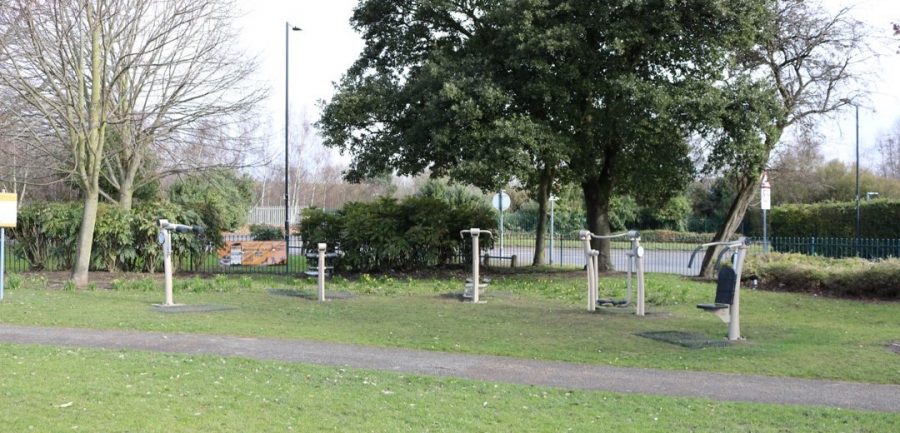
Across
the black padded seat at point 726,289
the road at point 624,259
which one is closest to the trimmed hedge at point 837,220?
the road at point 624,259

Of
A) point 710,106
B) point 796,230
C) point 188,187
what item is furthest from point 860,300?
point 188,187

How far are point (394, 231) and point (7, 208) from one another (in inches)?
376

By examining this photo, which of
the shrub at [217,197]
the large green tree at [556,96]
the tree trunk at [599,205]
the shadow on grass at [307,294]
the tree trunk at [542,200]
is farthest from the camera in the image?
the shrub at [217,197]

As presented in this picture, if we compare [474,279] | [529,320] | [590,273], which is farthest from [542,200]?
[529,320]

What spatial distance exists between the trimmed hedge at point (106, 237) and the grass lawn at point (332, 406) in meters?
14.7

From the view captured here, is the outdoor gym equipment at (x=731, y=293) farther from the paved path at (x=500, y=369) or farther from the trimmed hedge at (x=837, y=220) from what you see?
the trimmed hedge at (x=837, y=220)

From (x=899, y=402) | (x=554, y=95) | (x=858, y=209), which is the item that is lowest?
(x=899, y=402)

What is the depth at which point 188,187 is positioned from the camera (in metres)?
38.2

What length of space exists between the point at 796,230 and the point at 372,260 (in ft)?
70.9

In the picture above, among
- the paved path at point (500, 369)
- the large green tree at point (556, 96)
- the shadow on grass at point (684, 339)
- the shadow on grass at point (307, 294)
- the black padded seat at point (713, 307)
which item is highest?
the large green tree at point (556, 96)

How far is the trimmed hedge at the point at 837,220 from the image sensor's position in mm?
33031

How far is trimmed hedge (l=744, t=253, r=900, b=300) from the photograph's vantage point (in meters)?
17.4

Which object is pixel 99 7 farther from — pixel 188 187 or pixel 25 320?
pixel 188 187

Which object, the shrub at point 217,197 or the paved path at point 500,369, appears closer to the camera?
the paved path at point 500,369
